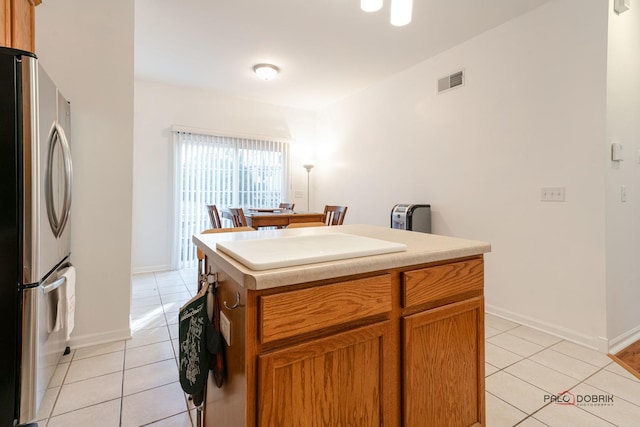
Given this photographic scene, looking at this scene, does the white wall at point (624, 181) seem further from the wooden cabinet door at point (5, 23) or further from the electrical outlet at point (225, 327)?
the wooden cabinet door at point (5, 23)

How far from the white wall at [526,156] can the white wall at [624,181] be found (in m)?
0.09

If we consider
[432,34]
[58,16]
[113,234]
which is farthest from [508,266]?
[58,16]

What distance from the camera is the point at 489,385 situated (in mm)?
1776

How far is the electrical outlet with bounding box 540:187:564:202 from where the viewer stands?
2.38m

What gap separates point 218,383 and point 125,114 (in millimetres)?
2058

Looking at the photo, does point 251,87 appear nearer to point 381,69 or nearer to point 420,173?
point 381,69

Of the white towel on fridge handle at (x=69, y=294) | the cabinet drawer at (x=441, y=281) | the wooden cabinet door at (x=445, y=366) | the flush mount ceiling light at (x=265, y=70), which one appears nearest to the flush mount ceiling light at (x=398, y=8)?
the cabinet drawer at (x=441, y=281)

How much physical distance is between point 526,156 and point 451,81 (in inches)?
45.6

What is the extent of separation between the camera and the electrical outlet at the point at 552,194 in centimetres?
238

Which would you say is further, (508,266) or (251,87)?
(251,87)

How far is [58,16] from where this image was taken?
80.0 inches

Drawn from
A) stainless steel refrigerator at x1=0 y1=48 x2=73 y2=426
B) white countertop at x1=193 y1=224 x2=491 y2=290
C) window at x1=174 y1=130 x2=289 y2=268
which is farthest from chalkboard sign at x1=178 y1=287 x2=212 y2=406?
window at x1=174 y1=130 x2=289 y2=268

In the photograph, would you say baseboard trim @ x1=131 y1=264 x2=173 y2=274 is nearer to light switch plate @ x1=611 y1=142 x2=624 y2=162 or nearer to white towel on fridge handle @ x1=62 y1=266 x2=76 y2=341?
white towel on fridge handle @ x1=62 y1=266 x2=76 y2=341

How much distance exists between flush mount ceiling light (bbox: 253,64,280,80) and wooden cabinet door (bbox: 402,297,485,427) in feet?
11.4
